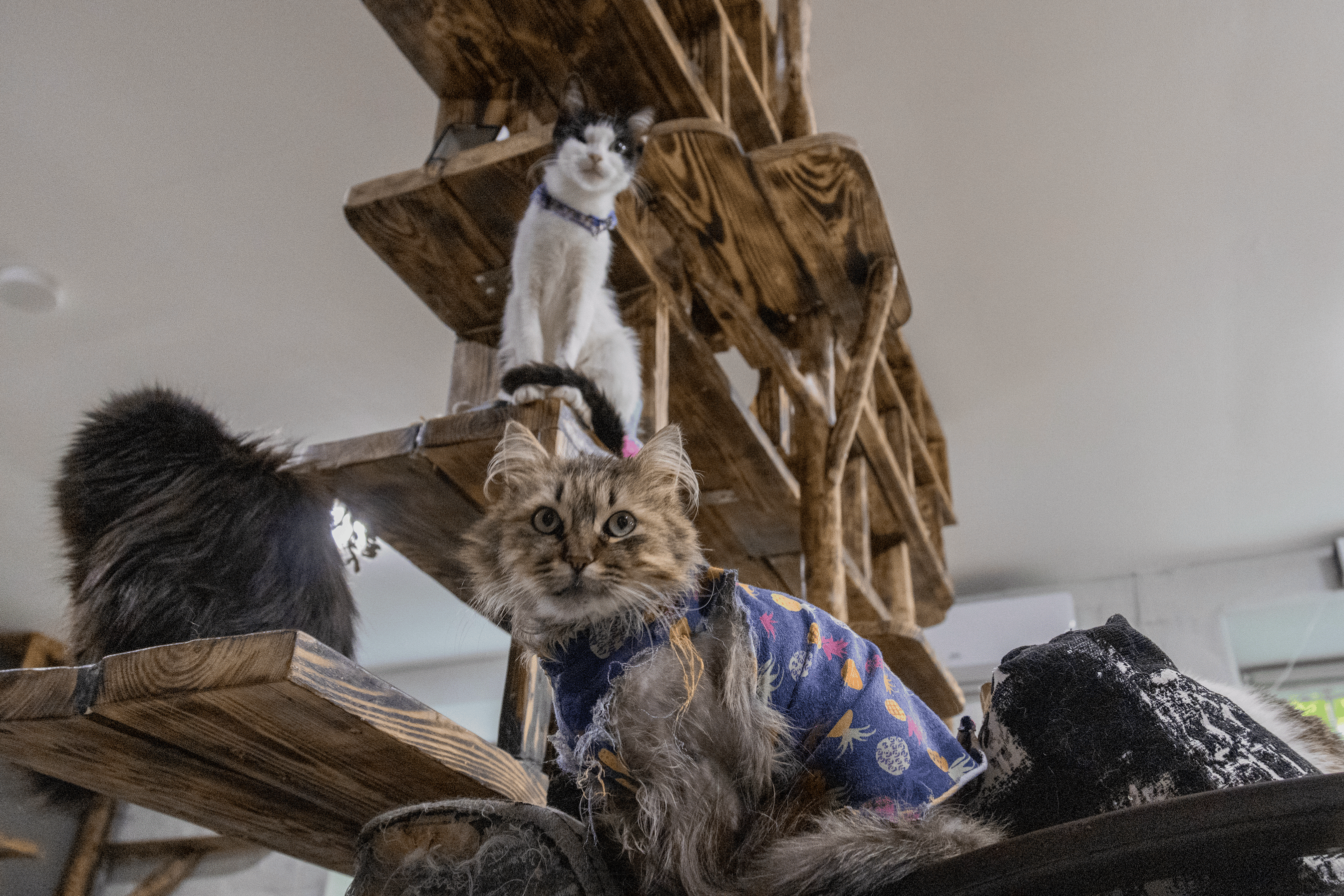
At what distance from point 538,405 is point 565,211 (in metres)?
0.35

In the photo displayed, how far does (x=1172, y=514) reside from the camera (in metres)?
3.33

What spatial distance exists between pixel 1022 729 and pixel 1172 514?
3.06m

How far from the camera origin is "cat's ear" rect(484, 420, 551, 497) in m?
0.93

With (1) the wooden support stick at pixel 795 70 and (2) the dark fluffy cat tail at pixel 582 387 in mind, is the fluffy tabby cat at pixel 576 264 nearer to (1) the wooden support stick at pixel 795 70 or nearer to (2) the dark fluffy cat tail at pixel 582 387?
(2) the dark fluffy cat tail at pixel 582 387

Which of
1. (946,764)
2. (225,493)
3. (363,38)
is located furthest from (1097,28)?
(225,493)

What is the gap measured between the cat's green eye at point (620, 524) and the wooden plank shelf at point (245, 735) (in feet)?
0.71

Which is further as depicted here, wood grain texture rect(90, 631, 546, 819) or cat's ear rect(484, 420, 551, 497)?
cat's ear rect(484, 420, 551, 497)

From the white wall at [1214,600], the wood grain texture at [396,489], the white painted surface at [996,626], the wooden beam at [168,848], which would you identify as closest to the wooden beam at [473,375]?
the wood grain texture at [396,489]

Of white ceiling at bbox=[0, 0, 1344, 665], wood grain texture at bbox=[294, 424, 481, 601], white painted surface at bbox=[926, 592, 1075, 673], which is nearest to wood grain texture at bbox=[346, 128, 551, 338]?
wood grain texture at bbox=[294, 424, 481, 601]

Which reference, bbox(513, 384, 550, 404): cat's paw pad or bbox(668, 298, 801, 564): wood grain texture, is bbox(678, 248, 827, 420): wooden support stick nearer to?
bbox(668, 298, 801, 564): wood grain texture

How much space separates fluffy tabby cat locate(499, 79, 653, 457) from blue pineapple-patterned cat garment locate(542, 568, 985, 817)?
55 centimetres

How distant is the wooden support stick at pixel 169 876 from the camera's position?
2.27 m

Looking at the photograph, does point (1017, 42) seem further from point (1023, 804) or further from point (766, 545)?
point (1023, 804)

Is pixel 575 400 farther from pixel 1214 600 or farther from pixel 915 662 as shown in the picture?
pixel 1214 600
